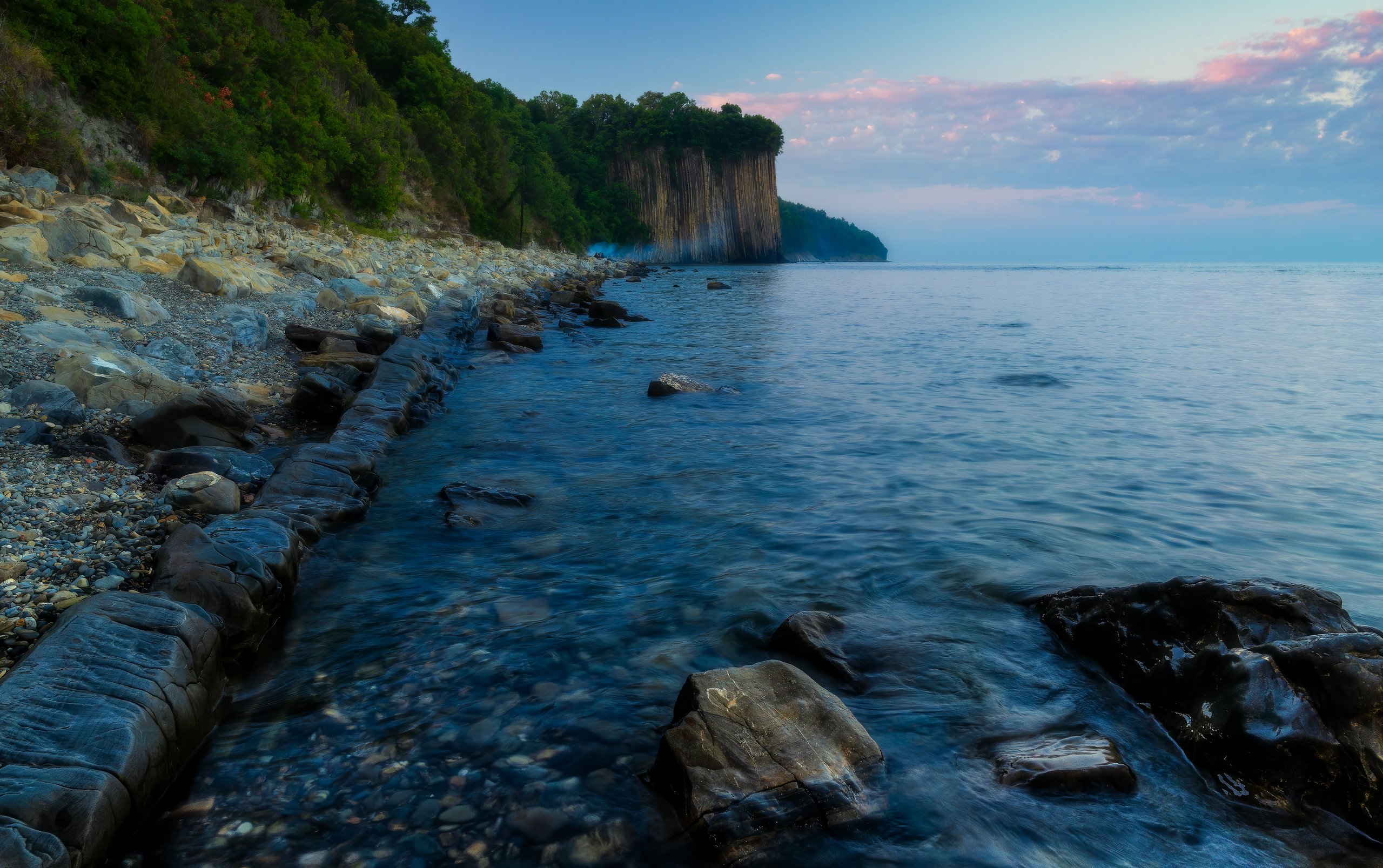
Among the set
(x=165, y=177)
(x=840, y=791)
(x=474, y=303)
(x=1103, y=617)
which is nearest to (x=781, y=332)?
(x=474, y=303)

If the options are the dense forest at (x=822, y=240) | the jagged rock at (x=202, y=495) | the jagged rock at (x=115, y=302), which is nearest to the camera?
the jagged rock at (x=202, y=495)

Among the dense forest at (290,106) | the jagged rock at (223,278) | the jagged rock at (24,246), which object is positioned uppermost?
the dense forest at (290,106)

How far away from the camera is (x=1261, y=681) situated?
9.12ft

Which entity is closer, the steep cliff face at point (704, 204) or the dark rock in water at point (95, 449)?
the dark rock in water at point (95, 449)

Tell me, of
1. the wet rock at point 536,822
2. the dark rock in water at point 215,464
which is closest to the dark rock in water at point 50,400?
the dark rock in water at point 215,464

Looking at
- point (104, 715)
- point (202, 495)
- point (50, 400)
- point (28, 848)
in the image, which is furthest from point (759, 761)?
point (50, 400)

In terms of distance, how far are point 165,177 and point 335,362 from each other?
11.7 metres

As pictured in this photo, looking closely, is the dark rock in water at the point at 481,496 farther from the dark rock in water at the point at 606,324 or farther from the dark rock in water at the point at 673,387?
the dark rock in water at the point at 606,324

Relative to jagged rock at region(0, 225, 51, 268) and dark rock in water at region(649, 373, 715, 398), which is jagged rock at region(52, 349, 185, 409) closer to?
jagged rock at region(0, 225, 51, 268)

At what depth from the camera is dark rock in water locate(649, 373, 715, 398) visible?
1052 centimetres

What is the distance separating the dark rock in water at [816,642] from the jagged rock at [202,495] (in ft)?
11.1

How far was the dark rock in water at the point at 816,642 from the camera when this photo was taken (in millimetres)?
3508

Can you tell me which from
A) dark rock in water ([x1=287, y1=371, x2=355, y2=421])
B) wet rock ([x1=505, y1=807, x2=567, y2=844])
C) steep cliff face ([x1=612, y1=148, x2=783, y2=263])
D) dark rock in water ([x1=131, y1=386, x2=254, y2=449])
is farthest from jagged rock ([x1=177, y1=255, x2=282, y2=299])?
steep cliff face ([x1=612, y1=148, x2=783, y2=263])

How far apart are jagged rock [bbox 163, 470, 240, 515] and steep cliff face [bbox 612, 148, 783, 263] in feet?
287
